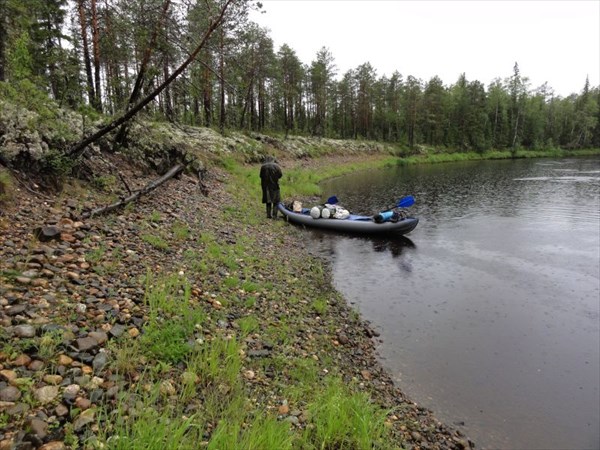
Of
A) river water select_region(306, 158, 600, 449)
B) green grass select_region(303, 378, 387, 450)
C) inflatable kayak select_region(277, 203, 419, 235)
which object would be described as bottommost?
river water select_region(306, 158, 600, 449)

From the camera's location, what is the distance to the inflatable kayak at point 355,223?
15.7m

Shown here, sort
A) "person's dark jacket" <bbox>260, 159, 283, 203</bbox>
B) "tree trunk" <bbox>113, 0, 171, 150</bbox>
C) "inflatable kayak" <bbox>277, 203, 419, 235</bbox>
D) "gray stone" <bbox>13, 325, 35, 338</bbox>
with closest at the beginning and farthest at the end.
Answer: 1. "gray stone" <bbox>13, 325, 35, 338</bbox>
2. "tree trunk" <bbox>113, 0, 171, 150</bbox>
3. "inflatable kayak" <bbox>277, 203, 419, 235</bbox>
4. "person's dark jacket" <bbox>260, 159, 283, 203</bbox>

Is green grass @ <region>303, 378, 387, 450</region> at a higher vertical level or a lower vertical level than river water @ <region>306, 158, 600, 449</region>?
higher

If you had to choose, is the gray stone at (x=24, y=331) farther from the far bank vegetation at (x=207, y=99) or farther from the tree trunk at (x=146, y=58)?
the tree trunk at (x=146, y=58)

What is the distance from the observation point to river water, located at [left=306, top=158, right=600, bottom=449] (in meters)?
5.91

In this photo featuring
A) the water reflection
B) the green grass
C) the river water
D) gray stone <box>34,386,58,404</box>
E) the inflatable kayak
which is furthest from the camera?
the inflatable kayak

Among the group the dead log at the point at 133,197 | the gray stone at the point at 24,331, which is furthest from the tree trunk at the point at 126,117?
the gray stone at the point at 24,331

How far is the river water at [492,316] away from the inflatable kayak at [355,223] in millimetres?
540

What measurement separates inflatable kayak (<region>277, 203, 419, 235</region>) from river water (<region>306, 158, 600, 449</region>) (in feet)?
1.77

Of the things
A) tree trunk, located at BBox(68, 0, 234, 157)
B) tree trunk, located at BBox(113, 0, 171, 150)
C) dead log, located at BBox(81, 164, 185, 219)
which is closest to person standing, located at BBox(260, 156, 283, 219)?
dead log, located at BBox(81, 164, 185, 219)

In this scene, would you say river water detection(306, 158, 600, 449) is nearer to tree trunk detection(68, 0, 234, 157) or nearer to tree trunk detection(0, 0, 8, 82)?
tree trunk detection(68, 0, 234, 157)

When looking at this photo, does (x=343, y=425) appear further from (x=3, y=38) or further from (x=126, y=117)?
(x=3, y=38)

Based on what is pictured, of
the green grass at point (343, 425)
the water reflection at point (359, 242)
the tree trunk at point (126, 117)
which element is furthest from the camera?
the water reflection at point (359, 242)

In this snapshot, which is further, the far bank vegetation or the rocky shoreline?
the far bank vegetation
